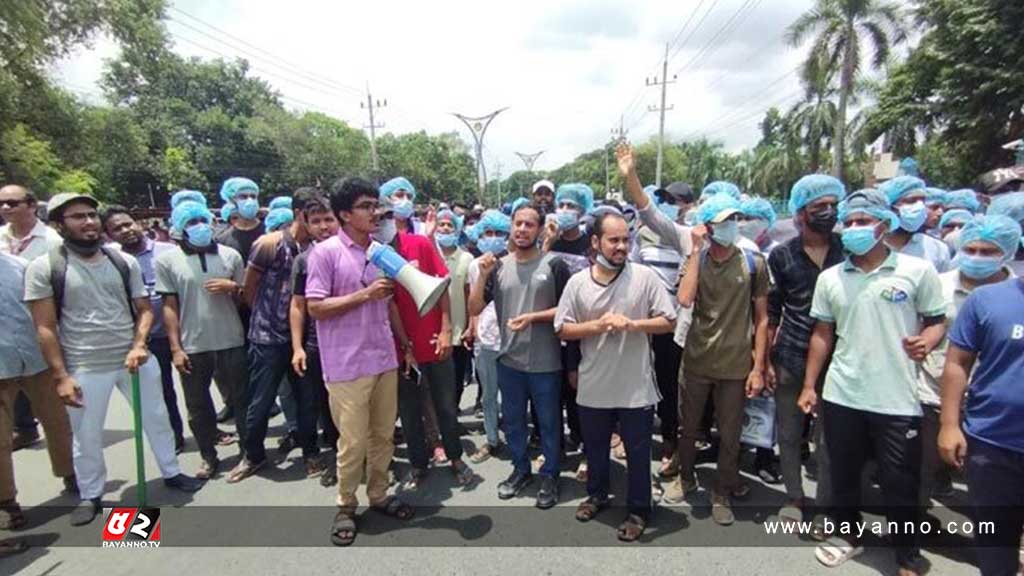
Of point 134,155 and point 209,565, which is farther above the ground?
point 134,155

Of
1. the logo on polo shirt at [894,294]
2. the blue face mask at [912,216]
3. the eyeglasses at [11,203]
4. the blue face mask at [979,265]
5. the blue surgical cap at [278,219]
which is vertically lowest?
the logo on polo shirt at [894,294]

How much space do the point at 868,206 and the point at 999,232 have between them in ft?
1.99

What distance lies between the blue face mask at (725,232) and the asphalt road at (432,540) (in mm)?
1833

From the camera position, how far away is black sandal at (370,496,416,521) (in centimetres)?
361

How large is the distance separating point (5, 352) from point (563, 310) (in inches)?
151

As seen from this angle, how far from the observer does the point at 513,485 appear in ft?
12.8

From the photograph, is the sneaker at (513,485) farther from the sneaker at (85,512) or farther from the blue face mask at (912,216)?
the blue face mask at (912,216)

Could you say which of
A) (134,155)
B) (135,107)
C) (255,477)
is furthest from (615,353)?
(135,107)

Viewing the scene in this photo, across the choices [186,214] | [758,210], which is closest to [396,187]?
[186,214]

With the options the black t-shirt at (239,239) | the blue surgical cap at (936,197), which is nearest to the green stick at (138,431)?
the black t-shirt at (239,239)

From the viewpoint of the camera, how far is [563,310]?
10.8 ft

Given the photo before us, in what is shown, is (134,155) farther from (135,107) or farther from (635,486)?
(135,107)

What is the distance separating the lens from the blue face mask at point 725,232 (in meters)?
3.29

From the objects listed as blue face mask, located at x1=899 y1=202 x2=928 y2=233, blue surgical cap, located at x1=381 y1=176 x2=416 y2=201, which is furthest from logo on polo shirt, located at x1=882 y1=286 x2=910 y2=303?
blue surgical cap, located at x1=381 y1=176 x2=416 y2=201
